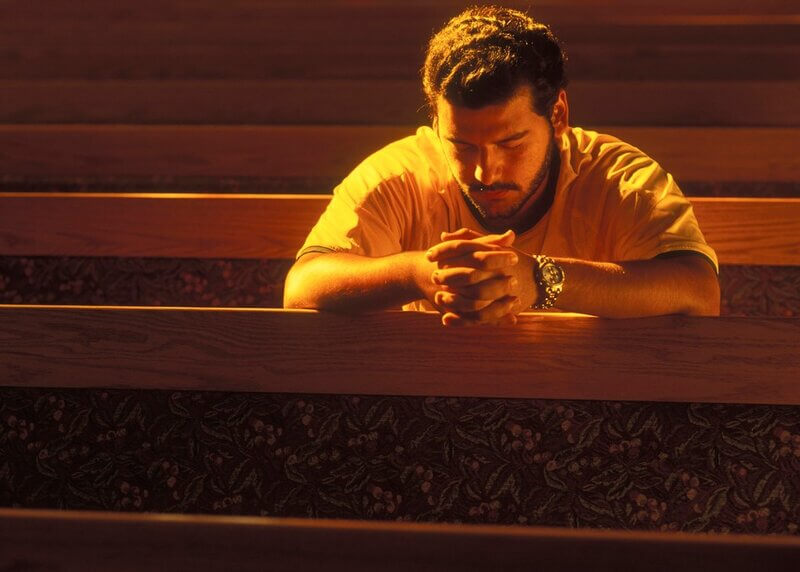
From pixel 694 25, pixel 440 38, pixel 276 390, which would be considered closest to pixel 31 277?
pixel 276 390

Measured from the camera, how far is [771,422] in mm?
1122

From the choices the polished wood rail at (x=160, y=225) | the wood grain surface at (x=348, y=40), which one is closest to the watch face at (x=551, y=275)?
the polished wood rail at (x=160, y=225)

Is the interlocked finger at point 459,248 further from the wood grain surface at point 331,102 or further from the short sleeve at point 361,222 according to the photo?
the wood grain surface at point 331,102

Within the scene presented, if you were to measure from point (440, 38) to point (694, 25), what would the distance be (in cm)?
121

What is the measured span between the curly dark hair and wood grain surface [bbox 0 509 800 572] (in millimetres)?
547

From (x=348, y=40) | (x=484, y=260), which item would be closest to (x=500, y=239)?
(x=484, y=260)

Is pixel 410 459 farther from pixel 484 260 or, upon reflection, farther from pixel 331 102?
pixel 331 102

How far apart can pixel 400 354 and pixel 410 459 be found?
0.17 metres

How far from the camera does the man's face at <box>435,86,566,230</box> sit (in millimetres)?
1096

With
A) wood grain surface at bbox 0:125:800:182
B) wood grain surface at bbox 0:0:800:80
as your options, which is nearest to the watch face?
wood grain surface at bbox 0:125:800:182

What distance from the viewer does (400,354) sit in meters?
1.05

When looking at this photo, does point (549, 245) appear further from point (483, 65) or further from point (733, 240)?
point (733, 240)

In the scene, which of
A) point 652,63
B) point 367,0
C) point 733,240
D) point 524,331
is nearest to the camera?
point 524,331

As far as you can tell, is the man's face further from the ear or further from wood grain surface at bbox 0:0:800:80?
wood grain surface at bbox 0:0:800:80
